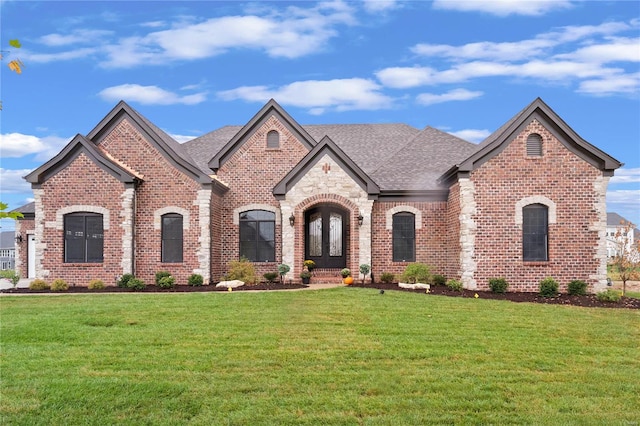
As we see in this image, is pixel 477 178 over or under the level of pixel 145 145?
under

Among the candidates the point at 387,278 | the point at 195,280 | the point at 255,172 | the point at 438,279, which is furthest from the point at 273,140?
the point at 438,279

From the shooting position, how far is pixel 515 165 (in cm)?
1956

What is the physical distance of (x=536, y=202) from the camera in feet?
63.8

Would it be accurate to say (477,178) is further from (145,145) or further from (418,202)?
(145,145)

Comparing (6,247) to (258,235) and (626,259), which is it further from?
(626,259)

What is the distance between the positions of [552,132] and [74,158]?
17674mm

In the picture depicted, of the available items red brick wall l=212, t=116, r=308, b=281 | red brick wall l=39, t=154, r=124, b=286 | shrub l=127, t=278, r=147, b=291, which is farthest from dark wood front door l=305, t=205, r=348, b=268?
red brick wall l=39, t=154, r=124, b=286

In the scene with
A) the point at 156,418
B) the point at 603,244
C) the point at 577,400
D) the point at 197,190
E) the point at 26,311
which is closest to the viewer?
the point at 156,418

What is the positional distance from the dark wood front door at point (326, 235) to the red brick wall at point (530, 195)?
6.04 meters

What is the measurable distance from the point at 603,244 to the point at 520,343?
10.3 metres

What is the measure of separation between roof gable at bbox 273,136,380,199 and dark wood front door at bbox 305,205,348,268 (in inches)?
104

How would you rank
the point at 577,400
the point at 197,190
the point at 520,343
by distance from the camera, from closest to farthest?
the point at 577,400 < the point at 520,343 < the point at 197,190

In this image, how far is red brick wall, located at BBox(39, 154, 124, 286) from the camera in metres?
20.7

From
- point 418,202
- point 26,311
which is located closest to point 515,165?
point 418,202
